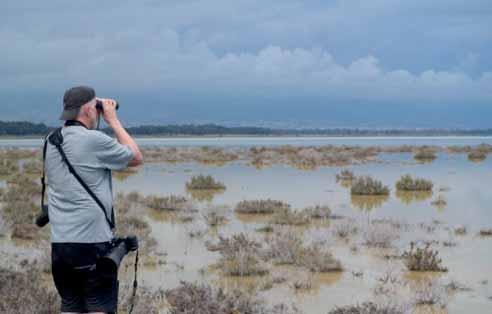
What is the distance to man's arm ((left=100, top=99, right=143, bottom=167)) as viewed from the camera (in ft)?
13.6

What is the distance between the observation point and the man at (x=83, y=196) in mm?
3965

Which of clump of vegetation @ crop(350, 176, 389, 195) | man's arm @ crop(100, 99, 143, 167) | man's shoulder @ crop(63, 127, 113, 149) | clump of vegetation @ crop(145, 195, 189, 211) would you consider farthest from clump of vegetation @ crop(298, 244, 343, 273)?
clump of vegetation @ crop(350, 176, 389, 195)

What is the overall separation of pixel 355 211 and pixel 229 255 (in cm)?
665

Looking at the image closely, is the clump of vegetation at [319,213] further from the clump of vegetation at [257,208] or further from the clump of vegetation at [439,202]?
the clump of vegetation at [439,202]

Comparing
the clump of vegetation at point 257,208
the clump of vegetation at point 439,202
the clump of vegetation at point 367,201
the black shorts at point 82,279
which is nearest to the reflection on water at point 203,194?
the clump of vegetation at point 257,208

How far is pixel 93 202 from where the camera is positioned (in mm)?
3979

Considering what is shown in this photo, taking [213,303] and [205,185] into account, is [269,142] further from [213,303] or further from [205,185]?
[213,303]

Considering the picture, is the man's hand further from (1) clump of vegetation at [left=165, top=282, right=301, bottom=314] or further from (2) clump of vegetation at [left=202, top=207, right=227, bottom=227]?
(2) clump of vegetation at [left=202, top=207, right=227, bottom=227]

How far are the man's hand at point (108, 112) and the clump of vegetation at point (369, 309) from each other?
A: 351 cm

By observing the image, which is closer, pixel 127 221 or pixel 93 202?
pixel 93 202

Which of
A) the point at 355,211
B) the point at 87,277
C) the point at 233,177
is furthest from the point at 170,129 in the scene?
the point at 87,277

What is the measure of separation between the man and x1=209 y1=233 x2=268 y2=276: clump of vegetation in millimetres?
4743

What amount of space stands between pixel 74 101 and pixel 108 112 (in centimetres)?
23

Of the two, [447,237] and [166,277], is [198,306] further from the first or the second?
[447,237]
